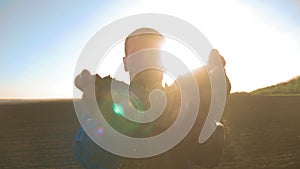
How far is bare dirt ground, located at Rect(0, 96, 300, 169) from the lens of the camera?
938 cm

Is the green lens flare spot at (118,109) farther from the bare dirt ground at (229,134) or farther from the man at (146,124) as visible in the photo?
the bare dirt ground at (229,134)

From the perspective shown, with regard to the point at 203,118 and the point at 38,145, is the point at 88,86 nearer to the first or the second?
the point at 203,118

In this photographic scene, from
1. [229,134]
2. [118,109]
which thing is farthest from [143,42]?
[229,134]

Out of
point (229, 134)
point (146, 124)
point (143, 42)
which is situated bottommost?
point (229, 134)

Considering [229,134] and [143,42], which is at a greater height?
[143,42]

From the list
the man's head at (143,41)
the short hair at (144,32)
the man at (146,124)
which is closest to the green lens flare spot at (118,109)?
the man at (146,124)

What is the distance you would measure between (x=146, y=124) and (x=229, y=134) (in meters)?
12.2

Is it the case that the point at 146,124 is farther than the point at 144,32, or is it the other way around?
the point at 144,32

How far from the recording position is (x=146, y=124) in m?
1.08

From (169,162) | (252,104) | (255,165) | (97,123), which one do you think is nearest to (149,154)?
(169,162)

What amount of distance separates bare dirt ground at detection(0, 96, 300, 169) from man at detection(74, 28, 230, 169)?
11.2 feet

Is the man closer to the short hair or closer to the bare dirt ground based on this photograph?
the short hair

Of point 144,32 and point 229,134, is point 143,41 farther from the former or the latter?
point 229,134

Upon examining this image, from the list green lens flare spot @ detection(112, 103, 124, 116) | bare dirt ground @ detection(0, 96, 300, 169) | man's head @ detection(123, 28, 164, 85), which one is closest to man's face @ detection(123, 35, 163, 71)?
man's head @ detection(123, 28, 164, 85)
